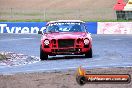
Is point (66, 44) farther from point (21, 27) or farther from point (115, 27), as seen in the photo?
point (21, 27)

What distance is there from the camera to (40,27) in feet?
129

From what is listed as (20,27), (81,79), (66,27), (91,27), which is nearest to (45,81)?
(81,79)

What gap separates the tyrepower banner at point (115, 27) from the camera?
125 ft

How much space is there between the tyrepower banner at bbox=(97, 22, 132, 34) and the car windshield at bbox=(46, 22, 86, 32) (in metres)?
19.0

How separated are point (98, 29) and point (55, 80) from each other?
2851 cm

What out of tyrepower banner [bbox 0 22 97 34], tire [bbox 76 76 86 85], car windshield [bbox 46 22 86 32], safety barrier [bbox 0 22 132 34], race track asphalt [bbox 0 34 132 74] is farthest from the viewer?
tyrepower banner [bbox 0 22 97 34]

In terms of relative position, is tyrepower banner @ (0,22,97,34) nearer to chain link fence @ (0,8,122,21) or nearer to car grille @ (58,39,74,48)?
chain link fence @ (0,8,122,21)

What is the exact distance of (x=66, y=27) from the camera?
61.8 ft

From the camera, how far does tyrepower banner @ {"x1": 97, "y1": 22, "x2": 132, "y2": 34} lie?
3797 centimetres

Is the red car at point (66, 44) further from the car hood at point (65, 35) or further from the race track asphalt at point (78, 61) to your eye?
the race track asphalt at point (78, 61)

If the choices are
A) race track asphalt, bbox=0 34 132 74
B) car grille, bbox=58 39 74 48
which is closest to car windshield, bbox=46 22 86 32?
race track asphalt, bbox=0 34 132 74

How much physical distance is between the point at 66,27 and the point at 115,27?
19822mm

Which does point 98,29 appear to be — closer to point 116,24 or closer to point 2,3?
point 116,24

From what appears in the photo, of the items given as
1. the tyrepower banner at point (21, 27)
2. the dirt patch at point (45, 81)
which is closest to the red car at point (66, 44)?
the dirt patch at point (45, 81)
